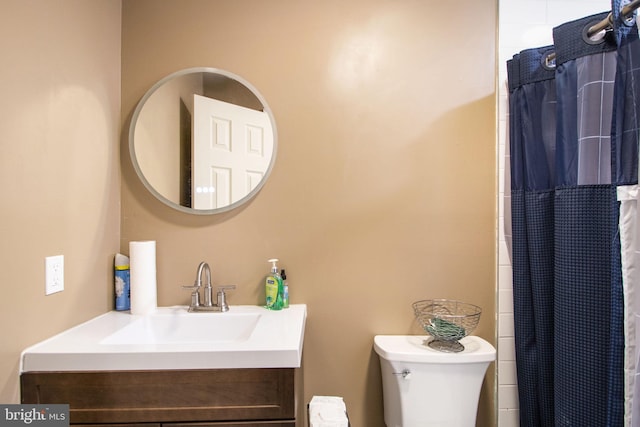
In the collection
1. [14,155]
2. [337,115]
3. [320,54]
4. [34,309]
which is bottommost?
[34,309]

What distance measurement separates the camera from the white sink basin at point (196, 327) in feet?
4.34

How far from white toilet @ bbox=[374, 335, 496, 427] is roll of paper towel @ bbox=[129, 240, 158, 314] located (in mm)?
974

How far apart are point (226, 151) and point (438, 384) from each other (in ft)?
4.11

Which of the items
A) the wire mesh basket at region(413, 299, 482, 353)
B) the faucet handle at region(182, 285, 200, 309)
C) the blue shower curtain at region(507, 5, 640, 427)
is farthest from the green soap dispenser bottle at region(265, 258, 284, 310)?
the blue shower curtain at region(507, 5, 640, 427)

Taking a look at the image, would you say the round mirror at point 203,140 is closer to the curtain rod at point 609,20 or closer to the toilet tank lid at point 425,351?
the toilet tank lid at point 425,351

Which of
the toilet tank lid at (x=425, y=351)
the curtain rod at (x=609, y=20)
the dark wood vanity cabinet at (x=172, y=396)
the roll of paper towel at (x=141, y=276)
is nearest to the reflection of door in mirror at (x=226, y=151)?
the roll of paper towel at (x=141, y=276)

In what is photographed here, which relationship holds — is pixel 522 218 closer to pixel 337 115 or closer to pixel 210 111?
pixel 337 115

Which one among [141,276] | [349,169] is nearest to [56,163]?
[141,276]

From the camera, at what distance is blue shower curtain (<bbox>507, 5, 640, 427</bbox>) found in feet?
3.23

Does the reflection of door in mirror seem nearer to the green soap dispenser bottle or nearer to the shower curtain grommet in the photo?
the green soap dispenser bottle

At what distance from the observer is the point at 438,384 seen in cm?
130

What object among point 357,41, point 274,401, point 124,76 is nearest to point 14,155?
point 124,76

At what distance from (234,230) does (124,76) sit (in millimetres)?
814

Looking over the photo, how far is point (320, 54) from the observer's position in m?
1.50
